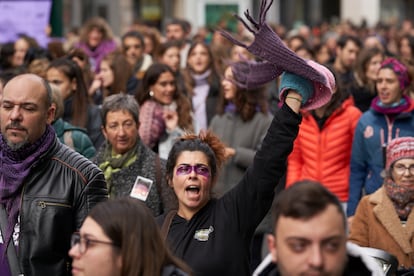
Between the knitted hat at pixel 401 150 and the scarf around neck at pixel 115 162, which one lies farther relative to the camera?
the scarf around neck at pixel 115 162

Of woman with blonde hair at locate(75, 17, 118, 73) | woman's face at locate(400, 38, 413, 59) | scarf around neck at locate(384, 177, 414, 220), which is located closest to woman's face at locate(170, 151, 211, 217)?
scarf around neck at locate(384, 177, 414, 220)

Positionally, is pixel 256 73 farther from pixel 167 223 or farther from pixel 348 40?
pixel 348 40

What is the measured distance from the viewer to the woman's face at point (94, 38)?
1458cm

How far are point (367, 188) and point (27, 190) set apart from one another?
4.17 m

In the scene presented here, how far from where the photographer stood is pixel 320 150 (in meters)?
9.42

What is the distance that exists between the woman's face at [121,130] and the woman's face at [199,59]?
397 cm

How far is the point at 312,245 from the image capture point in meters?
3.87

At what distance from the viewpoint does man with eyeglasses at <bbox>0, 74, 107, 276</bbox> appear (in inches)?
216

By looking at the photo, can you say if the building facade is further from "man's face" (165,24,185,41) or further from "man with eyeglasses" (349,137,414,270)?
"man with eyeglasses" (349,137,414,270)

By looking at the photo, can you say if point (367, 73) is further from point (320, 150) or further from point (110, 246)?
point (110, 246)

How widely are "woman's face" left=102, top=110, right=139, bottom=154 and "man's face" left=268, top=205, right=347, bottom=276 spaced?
385 cm

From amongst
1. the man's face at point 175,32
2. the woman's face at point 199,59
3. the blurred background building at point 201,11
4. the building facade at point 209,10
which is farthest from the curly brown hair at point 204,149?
the building facade at point 209,10

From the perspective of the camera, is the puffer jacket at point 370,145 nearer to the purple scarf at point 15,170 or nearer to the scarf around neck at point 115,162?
the scarf around neck at point 115,162

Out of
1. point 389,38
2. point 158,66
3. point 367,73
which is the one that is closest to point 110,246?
point 158,66
